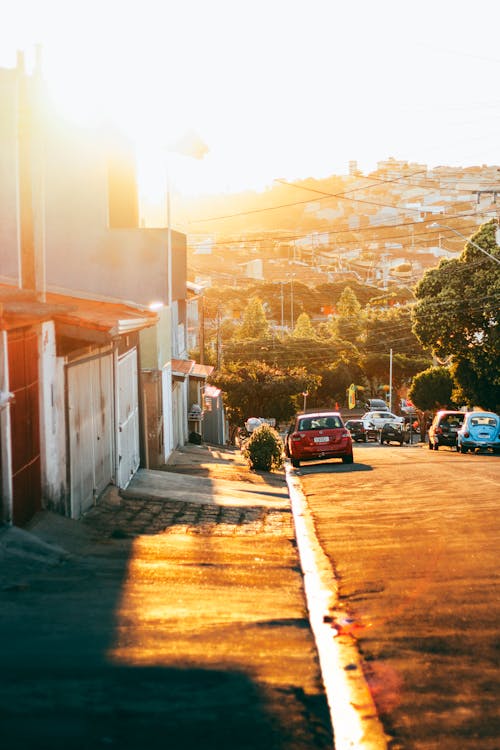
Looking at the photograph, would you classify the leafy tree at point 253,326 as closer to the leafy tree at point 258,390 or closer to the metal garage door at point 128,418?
the leafy tree at point 258,390

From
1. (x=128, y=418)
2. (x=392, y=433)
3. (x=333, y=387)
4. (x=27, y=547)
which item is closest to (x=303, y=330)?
(x=333, y=387)

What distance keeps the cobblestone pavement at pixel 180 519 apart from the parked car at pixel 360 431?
3923 centimetres

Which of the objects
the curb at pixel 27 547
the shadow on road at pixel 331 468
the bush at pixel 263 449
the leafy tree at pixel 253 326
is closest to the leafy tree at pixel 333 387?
the leafy tree at pixel 253 326

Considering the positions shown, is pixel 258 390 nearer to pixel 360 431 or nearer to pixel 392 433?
pixel 360 431

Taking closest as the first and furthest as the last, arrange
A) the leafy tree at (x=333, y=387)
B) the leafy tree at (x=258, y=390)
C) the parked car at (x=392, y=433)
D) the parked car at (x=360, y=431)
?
the parked car at (x=392, y=433) → the parked car at (x=360, y=431) → the leafy tree at (x=258, y=390) → the leafy tree at (x=333, y=387)

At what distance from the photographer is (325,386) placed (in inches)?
3819

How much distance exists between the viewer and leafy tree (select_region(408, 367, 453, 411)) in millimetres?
68750

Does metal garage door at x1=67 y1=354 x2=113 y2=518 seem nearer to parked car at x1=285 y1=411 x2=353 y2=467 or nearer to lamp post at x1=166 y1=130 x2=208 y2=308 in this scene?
lamp post at x1=166 y1=130 x2=208 y2=308

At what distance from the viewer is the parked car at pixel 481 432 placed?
36.0 meters

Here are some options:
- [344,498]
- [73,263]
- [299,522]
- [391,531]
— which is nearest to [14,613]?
[391,531]

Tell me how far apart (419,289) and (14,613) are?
44.9 metres

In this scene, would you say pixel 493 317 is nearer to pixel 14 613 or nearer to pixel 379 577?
pixel 379 577

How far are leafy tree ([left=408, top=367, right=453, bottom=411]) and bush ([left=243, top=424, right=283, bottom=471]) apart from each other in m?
45.0

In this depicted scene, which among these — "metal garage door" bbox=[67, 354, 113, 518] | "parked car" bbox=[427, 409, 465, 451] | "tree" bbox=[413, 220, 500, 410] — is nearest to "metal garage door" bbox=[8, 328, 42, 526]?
"metal garage door" bbox=[67, 354, 113, 518]
